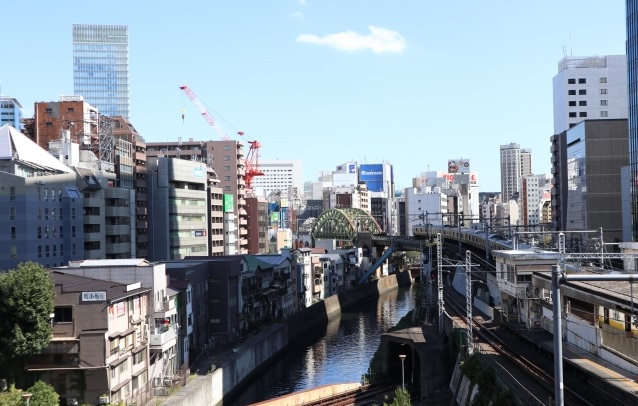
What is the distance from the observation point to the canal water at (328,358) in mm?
45344

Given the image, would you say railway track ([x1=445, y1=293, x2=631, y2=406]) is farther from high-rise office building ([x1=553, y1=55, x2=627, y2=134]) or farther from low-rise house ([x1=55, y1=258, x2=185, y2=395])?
high-rise office building ([x1=553, y1=55, x2=627, y2=134])

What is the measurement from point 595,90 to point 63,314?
79.6 metres

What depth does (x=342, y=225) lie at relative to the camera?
136 m

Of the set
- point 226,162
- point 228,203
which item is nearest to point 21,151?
point 228,203

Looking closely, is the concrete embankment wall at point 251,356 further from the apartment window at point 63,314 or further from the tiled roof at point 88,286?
the apartment window at point 63,314

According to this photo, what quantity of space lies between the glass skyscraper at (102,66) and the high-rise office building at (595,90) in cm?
10145

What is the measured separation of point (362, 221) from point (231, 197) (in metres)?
59.5

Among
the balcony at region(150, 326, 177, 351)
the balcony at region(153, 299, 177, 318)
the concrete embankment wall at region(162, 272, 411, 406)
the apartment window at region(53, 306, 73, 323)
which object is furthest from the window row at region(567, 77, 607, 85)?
the apartment window at region(53, 306, 73, 323)

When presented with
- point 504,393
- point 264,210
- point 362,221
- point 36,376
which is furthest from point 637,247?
point 362,221

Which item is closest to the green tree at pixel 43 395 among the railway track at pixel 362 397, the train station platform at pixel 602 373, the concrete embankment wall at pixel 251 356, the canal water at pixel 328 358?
the concrete embankment wall at pixel 251 356

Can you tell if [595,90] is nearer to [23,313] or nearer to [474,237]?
[474,237]

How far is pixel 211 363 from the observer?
135 ft

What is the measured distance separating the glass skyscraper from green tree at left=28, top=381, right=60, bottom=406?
14206cm

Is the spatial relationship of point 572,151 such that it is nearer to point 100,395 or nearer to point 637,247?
point 637,247
